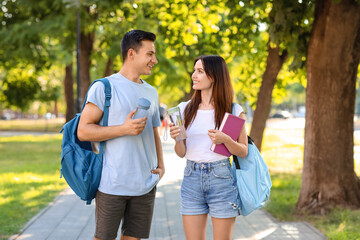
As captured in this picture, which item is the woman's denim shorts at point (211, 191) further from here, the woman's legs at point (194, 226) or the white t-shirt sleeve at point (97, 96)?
the white t-shirt sleeve at point (97, 96)

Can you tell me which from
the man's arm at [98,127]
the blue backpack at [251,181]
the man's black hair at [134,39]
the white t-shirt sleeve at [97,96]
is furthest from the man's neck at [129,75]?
the blue backpack at [251,181]

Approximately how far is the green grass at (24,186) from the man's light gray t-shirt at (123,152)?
360cm

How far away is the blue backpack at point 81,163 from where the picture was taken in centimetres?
334

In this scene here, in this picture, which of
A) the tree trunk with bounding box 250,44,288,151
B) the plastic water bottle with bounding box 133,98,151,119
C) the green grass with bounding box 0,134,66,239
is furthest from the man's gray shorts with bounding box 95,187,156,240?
the tree trunk with bounding box 250,44,288,151

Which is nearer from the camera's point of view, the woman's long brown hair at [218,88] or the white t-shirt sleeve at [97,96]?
the white t-shirt sleeve at [97,96]

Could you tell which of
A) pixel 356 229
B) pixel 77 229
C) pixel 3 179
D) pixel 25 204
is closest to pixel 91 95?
pixel 77 229

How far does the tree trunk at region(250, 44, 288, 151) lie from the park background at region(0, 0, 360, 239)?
24mm

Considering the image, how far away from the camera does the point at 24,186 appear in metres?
11.1

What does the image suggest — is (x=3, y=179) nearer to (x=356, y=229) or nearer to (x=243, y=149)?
(x=356, y=229)

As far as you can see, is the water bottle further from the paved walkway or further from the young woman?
the paved walkway

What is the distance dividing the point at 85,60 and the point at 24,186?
10470 mm

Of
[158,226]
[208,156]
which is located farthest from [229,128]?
[158,226]

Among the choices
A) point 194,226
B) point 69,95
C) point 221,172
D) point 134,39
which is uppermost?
point 134,39

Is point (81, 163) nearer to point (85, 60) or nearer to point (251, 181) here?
point (251, 181)
